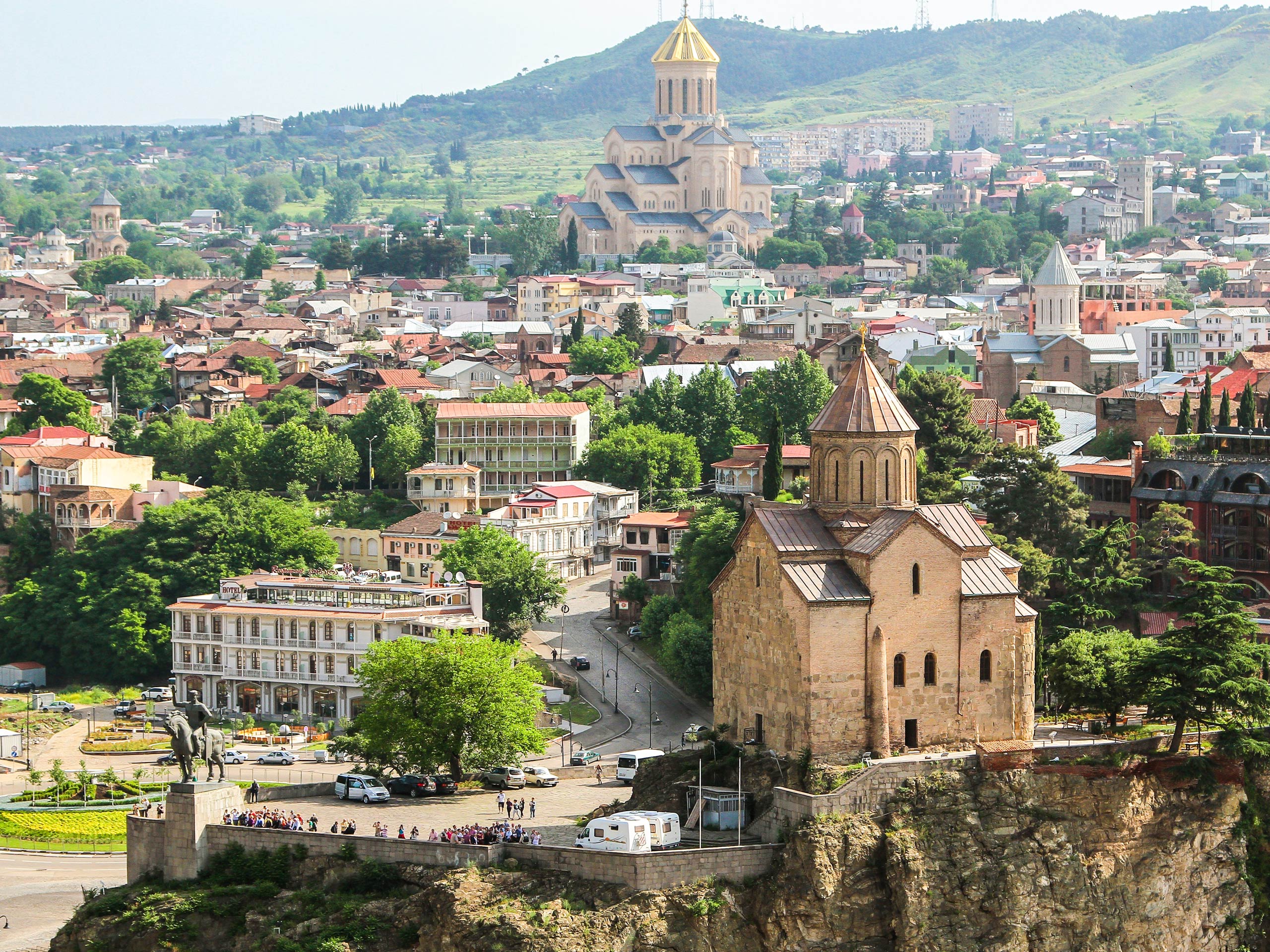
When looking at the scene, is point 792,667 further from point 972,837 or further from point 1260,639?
point 1260,639

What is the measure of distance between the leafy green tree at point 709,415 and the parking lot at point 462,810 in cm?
4988

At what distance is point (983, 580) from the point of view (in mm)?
49219

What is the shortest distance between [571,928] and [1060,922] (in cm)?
1024

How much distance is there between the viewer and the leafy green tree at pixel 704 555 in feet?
251

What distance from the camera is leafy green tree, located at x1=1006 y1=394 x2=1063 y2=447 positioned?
90.9m

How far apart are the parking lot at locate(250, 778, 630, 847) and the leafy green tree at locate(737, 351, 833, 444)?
47.9 metres

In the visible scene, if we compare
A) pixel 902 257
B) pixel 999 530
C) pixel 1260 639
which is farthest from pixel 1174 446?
pixel 902 257

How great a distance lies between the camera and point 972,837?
46.7 metres

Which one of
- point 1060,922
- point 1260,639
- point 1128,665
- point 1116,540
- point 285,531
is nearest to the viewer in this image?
point 1060,922

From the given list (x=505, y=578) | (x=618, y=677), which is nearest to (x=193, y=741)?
(x=618, y=677)

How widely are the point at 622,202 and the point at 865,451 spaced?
142674mm

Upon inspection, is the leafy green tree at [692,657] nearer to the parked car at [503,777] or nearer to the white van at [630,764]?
the white van at [630,764]

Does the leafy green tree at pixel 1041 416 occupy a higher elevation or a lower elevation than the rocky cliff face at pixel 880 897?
higher

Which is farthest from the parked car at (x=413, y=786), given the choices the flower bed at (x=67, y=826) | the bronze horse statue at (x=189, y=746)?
the flower bed at (x=67, y=826)
